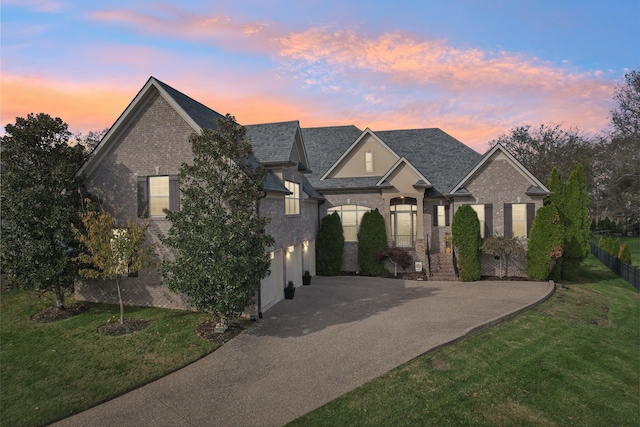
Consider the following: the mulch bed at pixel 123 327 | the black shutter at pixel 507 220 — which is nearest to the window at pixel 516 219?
the black shutter at pixel 507 220

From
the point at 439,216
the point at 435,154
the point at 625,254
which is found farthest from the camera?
the point at 435,154

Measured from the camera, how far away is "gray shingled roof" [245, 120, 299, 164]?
18.0 m

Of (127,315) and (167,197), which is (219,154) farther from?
(127,315)

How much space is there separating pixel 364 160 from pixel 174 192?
49.1 ft

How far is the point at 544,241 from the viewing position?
866 inches

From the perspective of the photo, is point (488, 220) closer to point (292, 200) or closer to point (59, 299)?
point (292, 200)

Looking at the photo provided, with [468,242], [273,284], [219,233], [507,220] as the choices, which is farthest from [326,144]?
[219,233]

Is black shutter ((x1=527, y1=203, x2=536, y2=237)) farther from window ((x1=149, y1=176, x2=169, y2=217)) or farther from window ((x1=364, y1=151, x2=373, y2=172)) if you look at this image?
window ((x1=149, y1=176, x2=169, y2=217))

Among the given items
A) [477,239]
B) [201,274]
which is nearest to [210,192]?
[201,274]

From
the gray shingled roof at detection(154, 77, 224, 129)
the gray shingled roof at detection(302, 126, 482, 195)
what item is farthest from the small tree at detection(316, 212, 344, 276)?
the gray shingled roof at detection(154, 77, 224, 129)

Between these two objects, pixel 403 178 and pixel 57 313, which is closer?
pixel 57 313

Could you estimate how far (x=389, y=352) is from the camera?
1173cm

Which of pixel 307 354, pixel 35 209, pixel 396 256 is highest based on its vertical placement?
pixel 35 209

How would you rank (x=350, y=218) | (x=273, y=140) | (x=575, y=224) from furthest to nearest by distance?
(x=350, y=218)
(x=575, y=224)
(x=273, y=140)
